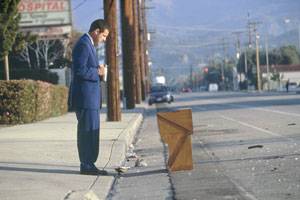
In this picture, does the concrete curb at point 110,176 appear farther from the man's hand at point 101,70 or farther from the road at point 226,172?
the man's hand at point 101,70

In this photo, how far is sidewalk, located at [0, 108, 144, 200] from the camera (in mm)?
10375

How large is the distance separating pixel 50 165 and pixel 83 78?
6.70ft

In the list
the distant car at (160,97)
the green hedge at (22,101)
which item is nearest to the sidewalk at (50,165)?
the green hedge at (22,101)

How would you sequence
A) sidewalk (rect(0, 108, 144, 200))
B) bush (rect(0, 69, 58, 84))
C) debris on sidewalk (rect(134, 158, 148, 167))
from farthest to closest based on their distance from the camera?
bush (rect(0, 69, 58, 84)), debris on sidewalk (rect(134, 158, 148, 167)), sidewalk (rect(0, 108, 144, 200))

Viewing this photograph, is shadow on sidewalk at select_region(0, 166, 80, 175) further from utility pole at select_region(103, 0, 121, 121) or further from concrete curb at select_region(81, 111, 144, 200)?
utility pole at select_region(103, 0, 121, 121)

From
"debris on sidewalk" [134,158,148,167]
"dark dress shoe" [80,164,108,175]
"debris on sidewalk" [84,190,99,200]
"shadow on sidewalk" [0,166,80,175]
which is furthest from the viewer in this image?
"debris on sidewalk" [134,158,148,167]

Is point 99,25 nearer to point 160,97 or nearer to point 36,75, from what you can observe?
point 36,75

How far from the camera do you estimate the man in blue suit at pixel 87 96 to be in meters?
12.1

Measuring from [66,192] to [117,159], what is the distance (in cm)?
424

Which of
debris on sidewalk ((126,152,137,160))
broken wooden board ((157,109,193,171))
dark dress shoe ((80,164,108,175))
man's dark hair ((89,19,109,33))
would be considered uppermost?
man's dark hair ((89,19,109,33))

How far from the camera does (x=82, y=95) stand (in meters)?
12.1

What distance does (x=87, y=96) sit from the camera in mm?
12148

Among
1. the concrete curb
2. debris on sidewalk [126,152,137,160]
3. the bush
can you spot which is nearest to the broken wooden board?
the concrete curb

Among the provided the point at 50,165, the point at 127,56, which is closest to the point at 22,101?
the point at 50,165
